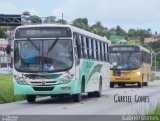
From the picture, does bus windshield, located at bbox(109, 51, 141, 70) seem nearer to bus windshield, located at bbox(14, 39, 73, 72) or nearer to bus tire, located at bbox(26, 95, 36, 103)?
bus tire, located at bbox(26, 95, 36, 103)

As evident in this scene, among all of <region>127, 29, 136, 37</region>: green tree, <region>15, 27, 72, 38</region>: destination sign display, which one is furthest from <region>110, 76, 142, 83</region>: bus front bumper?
<region>127, 29, 136, 37</region>: green tree

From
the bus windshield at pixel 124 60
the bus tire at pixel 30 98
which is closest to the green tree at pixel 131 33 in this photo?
the bus windshield at pixel 124 60

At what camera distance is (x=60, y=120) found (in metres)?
16.2

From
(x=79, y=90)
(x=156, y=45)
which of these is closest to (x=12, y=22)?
(x=79, y=90)

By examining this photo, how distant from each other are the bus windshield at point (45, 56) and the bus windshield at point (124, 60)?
21485 mm

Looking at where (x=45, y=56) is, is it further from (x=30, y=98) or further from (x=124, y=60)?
(x=124, y=60)

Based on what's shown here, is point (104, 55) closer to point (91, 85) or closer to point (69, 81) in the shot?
point (91, 85)

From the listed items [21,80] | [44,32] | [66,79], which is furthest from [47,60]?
[21,80]

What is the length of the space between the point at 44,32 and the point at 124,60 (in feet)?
71.1

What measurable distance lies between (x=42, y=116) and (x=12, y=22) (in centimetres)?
5962

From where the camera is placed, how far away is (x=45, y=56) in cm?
2369

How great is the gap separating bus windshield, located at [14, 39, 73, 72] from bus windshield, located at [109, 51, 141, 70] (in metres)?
21.5

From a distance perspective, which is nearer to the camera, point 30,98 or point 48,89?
point 48,89

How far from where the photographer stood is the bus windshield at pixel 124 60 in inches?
1775
